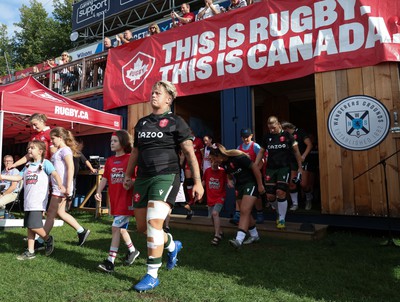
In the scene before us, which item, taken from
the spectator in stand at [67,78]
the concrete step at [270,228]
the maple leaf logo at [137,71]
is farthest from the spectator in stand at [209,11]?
the spectator in stand at [67,78]

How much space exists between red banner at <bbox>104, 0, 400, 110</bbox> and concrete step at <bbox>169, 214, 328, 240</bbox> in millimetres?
2835

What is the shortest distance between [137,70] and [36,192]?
527 centimetres

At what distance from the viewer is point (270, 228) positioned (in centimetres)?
556

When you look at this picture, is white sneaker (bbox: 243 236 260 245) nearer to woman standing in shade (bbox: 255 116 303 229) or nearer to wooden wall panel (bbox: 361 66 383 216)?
woman standing in shade (bbox: 255 116 303 229)

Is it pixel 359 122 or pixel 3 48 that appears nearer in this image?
pixel 359 122

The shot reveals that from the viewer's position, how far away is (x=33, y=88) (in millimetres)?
7453

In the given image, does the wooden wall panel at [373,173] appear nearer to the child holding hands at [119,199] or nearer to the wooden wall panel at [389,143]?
the wooden wall panel at [389,143]

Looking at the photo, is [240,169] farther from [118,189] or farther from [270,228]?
[118,189]

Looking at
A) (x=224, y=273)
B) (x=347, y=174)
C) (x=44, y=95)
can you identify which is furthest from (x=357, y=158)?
(x=44, y=95)

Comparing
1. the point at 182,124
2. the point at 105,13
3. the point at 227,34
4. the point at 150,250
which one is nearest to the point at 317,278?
the point at 150,250

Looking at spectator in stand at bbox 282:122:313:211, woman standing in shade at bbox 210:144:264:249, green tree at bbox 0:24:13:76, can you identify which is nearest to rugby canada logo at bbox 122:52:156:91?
spectator in stand at bbox 282:122:313:211

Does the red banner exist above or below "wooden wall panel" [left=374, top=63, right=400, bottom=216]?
above

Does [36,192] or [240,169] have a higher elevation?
[240,169]

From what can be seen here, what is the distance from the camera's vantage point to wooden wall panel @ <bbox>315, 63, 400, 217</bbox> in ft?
18.0
